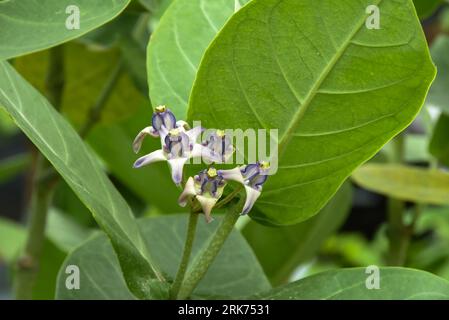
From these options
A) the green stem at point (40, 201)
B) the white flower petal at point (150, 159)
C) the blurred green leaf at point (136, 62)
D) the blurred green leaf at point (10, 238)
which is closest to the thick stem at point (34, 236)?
the green stem at point (40, 201)

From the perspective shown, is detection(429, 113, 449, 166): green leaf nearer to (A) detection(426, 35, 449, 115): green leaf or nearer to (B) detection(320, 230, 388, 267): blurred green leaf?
(A) detection(426, 35, 449, 115): green leaf

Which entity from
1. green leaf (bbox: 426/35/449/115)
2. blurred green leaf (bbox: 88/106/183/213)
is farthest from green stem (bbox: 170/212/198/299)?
blurred green leaf (bbox: 88/106/183/213)

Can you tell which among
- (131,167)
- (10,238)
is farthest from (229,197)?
(10,238)

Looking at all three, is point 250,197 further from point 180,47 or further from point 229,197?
point 180,47

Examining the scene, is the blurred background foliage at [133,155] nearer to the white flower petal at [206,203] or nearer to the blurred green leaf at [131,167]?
the blurred green leaf at [131,167]
